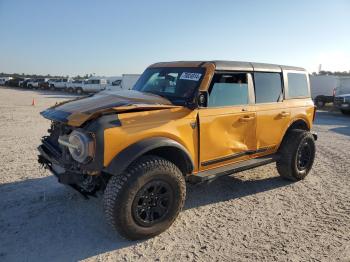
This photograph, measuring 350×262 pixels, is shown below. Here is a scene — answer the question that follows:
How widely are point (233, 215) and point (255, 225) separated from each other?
A: 0.37m

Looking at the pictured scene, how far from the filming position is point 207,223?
169 inches

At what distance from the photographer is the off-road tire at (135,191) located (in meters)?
3.57

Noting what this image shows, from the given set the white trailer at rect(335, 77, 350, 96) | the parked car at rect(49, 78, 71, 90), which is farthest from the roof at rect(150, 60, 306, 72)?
the parked car at rect(49, 78, 71, 90)

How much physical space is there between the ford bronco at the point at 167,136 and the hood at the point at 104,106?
0.05ft

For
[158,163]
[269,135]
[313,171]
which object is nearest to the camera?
[158,163]

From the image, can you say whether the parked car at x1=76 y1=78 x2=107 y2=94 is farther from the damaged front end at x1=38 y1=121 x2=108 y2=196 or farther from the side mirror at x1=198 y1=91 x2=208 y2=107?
the side mirror at x1=198 y1=91 x2=208 y2=107

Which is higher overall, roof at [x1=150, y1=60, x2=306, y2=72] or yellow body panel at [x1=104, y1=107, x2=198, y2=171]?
roof at [x1=150, y1=60, x2=306, y2=72]

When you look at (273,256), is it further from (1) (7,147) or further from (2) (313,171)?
(1) (7,147)

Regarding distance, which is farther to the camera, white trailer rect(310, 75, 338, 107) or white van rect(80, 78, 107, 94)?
white van rect(80, 78, 107, 94)

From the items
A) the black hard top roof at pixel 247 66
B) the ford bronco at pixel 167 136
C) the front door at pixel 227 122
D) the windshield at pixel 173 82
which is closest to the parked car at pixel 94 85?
the windshield at pixel 173 82

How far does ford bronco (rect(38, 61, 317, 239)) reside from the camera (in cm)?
358

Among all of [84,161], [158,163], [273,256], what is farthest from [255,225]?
[84,161]

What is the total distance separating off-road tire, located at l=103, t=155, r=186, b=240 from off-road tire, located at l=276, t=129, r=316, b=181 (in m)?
2.52

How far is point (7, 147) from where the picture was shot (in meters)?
7.83
